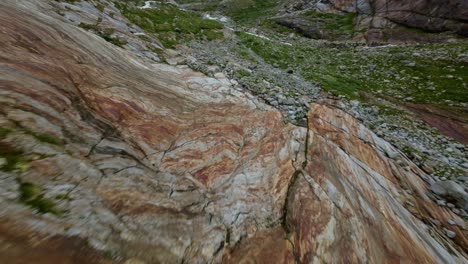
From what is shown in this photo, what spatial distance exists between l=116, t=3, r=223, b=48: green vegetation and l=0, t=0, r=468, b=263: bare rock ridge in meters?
15.7

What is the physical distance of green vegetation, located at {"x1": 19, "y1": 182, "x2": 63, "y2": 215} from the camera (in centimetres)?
473

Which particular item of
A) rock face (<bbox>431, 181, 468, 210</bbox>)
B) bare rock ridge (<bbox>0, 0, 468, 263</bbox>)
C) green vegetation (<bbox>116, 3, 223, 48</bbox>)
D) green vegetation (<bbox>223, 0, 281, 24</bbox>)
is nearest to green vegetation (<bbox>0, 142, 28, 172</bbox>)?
bare rock ridge (<bbox>0, 0, 468, 263</bbox>)

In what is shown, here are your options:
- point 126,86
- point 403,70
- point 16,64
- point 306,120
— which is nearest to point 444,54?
point 403,70

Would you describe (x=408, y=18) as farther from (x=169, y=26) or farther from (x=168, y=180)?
(x=168, y=180)

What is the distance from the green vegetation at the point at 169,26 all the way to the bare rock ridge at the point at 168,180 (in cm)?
1568

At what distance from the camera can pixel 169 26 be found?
3139 cm

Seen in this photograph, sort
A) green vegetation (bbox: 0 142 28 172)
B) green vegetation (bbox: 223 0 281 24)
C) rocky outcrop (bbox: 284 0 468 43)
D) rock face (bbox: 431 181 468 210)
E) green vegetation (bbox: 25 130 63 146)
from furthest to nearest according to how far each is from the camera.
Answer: green vegetation (bbox: 223 0 281 24), rocky outcrop (bbox: 284 0 468 43), rock face (bbox: 431 181 468 210), green vegetation (bbox: 25 130 63 146), green vegetation (bbox: 0 142 28 172)

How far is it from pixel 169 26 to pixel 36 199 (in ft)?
101

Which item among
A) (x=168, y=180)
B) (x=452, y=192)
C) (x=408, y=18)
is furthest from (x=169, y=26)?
(x=408, y=18)

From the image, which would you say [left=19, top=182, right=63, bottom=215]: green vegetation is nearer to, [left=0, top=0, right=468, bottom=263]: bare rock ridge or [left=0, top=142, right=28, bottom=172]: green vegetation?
[left=0, top=0, right=468, bottom=263]: bare rock ridge

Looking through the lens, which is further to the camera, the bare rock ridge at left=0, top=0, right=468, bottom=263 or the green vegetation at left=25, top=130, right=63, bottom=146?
the green vegetation at left=25, top=130, right=63, bottom=146

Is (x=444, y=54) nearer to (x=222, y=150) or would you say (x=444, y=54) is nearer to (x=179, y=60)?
(x=179, y=60)

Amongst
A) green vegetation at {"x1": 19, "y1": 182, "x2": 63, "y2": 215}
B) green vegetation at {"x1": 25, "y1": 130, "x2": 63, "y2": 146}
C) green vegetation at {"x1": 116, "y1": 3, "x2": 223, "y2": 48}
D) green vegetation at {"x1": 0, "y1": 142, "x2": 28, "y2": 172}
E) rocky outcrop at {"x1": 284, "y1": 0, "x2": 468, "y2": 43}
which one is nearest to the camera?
green vegetation at {"x1": 19, "y1": 182, "x2": 63, "y2": 215}

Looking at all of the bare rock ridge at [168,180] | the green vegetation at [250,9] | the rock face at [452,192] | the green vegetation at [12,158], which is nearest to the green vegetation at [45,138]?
the bare rock ridge at [168,180]
